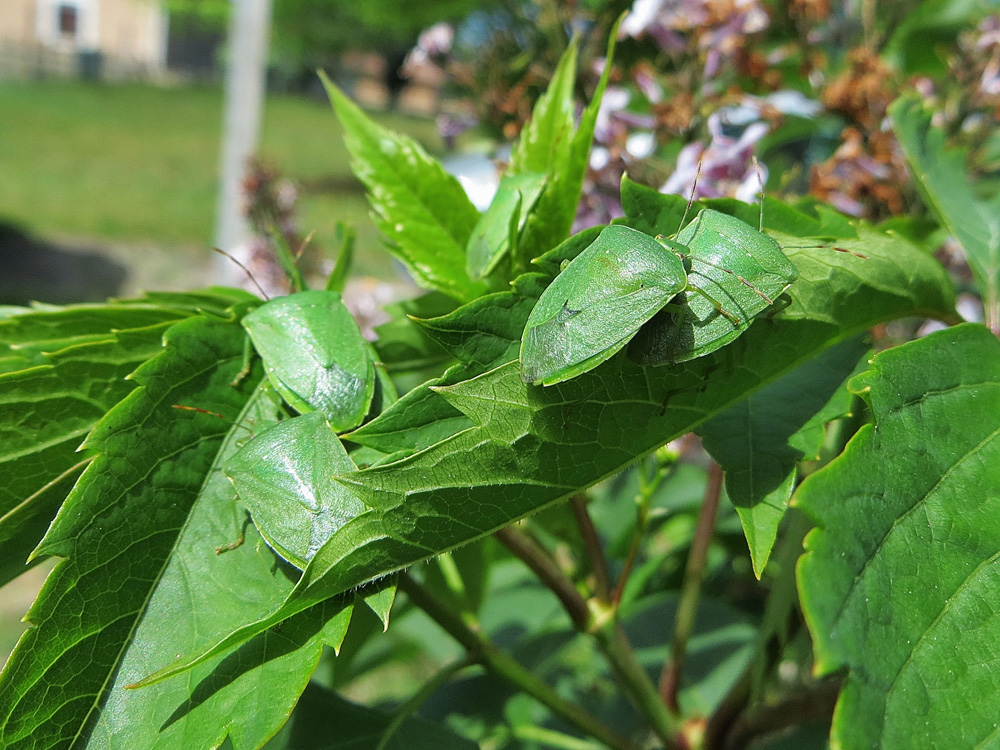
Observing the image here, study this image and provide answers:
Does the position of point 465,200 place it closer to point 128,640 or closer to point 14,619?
point 128,640

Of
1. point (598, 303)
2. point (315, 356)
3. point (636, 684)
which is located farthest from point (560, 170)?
point (636, 684)

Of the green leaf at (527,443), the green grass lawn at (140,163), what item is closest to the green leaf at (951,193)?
the green leaf at (527,443)

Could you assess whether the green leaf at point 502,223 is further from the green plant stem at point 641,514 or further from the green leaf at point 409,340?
the green plant stem at point 641,514

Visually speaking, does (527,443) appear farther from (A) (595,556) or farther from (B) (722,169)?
(B) (722,169)

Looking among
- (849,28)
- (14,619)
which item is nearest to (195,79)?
(14,619)

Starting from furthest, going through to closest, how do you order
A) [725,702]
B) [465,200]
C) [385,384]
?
[725,702] → [465,200] → [385,384]

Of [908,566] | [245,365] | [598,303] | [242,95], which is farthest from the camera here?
[242,95]

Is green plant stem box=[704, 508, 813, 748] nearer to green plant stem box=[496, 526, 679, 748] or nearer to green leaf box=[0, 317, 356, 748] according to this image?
green plant stem box=[496, 526, 679, 748]
